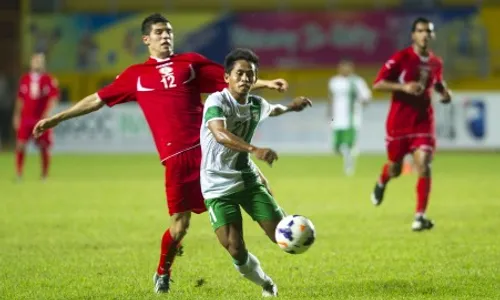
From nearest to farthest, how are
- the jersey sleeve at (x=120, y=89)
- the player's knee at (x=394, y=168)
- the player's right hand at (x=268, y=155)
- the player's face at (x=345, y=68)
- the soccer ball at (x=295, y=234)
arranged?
the player's right hand at (x=268, y=155), the soccer ball at (x=295, y=234), the jersey sleeve at (x=120, y=89), the player's knee at (x=394, y=168), the player's face at (x=345, y=68)

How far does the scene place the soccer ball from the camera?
7.52 metres

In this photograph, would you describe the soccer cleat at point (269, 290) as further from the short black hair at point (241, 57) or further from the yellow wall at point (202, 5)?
the yellow wall at point (202, 5)

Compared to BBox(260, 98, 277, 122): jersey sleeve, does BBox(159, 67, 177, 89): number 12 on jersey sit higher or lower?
higher

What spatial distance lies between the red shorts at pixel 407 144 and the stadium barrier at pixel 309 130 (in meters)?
16.2

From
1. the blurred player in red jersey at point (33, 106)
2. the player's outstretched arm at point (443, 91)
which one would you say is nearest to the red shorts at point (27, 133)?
the blurred player in red jersey at point (33, 106)

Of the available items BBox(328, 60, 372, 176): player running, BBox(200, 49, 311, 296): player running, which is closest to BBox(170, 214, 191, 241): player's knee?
BBox(200, 49, 311, 296): player running

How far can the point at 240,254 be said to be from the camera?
25.5 ft

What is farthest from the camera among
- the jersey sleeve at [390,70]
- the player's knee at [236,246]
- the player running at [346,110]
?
the player running at [346,110]

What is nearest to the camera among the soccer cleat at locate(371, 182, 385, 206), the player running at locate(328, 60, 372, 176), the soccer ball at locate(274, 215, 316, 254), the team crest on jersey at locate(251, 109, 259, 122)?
the soccer ball at locate(274, 215, 316, 254)

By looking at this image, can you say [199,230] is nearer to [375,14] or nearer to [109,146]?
[109,146]

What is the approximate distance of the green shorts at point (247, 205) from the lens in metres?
7.85

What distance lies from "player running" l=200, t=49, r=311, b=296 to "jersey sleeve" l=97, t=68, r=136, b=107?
0.92m

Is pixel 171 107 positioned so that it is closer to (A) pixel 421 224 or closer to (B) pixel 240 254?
(B) pixel 240 254

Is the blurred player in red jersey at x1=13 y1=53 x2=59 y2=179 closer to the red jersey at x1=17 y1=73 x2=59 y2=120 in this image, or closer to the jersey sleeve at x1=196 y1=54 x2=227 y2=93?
the red jersey at x1=17 y1=73 x2=59 y2=120
